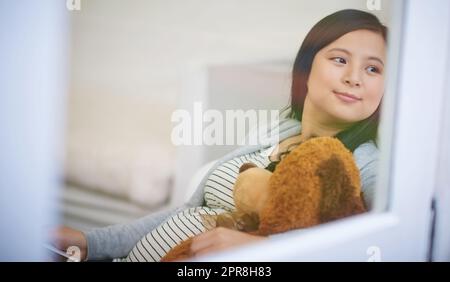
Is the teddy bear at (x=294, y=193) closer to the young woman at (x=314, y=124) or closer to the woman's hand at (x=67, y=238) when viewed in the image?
the young woman at (x=314, y=124)

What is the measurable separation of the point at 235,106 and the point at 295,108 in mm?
174

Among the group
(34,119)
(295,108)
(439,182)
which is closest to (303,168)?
(295,108)

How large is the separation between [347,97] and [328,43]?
153 mm

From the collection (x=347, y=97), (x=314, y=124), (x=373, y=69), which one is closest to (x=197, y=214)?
(x=314, y=124)

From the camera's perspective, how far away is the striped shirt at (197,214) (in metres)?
0.86

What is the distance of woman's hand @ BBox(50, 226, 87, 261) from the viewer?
69 centimetres

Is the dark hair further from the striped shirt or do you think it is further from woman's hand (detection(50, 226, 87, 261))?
woman's hand (detection(50, 226, 87, 261))

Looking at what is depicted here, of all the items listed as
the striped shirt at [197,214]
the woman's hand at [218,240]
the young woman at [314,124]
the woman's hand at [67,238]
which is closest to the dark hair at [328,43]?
the young woman at [314,124]

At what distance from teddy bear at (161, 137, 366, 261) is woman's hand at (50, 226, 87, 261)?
0.19m

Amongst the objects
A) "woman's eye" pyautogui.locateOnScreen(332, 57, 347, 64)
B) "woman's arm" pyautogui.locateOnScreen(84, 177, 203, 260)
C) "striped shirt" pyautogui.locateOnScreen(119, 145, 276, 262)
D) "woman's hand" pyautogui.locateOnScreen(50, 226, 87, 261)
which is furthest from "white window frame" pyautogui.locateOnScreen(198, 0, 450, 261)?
"woman's hand" pyautogui.locateOnScreen(50, 226, 87, 261)

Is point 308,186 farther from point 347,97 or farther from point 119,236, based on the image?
point 119,236
